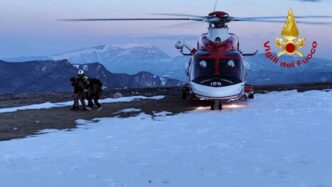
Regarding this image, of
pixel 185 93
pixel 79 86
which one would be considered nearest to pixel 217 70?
pixel 185 93

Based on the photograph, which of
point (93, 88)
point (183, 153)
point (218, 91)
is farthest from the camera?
point (93, 88)

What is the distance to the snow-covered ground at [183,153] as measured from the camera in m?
7.97

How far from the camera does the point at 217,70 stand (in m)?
18.4

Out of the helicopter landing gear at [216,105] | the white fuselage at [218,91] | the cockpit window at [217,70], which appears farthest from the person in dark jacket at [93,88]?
the helicopter landing gear at [216,105]

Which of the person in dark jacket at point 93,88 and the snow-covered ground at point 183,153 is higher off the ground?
the person in dark jacket at point 93,88

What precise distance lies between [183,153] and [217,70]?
29.1 ft

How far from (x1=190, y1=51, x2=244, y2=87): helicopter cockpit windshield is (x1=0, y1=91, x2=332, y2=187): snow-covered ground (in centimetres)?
238

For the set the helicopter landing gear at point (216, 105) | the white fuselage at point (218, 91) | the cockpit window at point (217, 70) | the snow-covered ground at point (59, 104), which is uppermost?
the cockpit window at point (217, 70)

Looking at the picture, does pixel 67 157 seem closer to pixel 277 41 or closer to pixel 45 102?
pixel 45 102

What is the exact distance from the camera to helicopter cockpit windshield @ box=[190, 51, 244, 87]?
18.2 meters

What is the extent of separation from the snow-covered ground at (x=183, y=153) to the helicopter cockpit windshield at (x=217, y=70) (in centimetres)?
238

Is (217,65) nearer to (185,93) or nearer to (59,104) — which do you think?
(185,93)

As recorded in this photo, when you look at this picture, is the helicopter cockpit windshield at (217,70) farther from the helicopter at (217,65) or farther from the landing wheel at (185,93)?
the landing wheel at (185,93)

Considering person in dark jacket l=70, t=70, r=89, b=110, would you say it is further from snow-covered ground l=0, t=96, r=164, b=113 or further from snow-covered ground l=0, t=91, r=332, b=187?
snow-covered ground l=0, t=91, r=332, b=187
